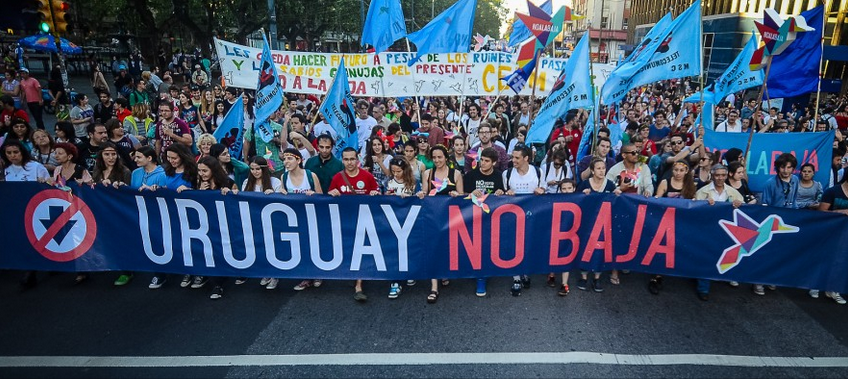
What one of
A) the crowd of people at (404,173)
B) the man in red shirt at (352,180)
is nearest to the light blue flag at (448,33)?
the crowd of people at (404,173)

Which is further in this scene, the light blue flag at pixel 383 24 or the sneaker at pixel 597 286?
the light blue flag at pixel 383 24

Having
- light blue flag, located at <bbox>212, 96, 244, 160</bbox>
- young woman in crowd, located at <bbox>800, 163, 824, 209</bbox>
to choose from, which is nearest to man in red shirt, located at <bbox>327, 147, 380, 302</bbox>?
light blue flag, located at <bbox>212, 96, 244, 160</bbox>

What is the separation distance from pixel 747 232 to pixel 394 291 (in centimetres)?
396

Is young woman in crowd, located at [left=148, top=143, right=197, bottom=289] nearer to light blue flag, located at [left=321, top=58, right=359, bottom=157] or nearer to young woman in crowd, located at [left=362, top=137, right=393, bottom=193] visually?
light blue flag, located at [left=321, top=58, right=359, bottom=157]

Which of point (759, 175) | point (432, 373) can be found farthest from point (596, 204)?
point (759, 175)

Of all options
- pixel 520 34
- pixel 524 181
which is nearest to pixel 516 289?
pixel 524 181

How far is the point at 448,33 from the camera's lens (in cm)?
845

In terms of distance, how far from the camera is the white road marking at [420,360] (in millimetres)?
4211

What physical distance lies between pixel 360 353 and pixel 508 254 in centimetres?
201

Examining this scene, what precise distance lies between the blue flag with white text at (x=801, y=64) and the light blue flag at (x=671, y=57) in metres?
2.50

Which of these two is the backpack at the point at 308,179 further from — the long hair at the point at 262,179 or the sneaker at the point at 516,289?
the sneaker at the point at 516,289

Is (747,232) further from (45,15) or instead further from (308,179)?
(45,15)

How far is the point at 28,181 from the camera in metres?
5.45

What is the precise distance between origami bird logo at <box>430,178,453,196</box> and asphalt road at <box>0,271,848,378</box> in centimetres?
117
